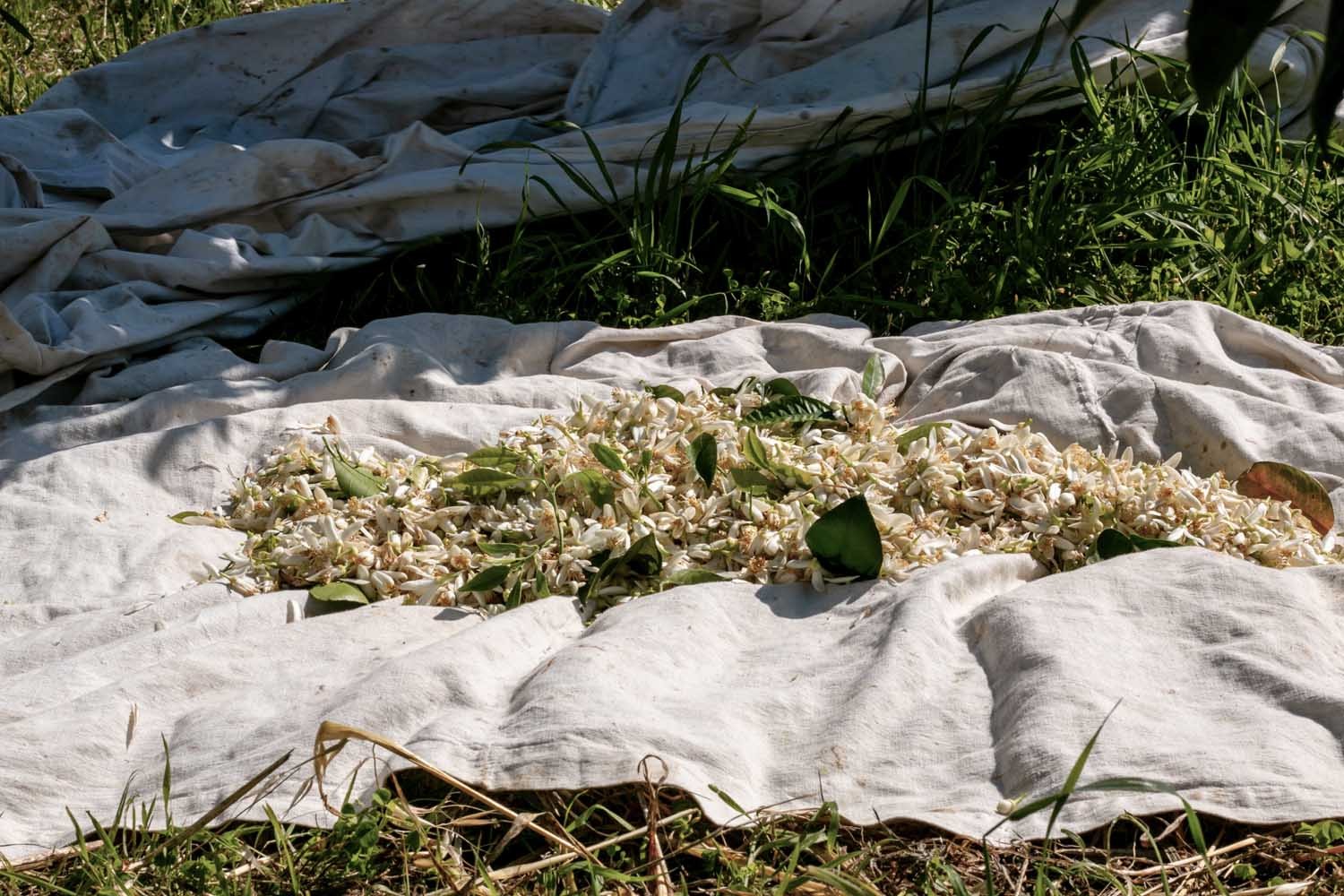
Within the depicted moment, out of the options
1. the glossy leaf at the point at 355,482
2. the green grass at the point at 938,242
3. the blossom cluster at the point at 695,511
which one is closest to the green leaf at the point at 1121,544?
the blossom cluster at the point at 695,511

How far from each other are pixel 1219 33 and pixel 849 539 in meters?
1.25

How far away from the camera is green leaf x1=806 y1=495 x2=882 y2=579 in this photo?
1.95 metres

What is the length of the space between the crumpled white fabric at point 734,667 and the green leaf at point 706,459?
0.29 metres

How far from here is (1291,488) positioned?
7.42 feet

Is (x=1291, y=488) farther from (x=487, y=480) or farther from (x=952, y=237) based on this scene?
(x=487, y=480)

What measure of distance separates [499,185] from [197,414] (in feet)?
3.08

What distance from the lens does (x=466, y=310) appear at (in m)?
3.16

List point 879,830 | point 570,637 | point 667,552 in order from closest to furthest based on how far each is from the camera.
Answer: point 879,830, point 570,637, point 667,552

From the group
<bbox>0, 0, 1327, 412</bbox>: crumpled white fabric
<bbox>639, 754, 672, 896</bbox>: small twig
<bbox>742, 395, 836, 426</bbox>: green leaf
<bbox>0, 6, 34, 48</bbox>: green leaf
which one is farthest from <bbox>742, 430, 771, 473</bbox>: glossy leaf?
<bbox>0, 6, 34, 48</bbox>: green leaf

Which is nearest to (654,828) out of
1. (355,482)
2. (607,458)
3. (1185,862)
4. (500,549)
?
(1185,862)

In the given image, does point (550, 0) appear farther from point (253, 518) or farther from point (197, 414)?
point (253, 518)

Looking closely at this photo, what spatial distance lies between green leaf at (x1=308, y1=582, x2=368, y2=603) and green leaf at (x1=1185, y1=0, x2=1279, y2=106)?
158cm

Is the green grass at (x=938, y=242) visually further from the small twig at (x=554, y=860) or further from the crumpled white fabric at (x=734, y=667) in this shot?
the small twig at (x=554, y=860)

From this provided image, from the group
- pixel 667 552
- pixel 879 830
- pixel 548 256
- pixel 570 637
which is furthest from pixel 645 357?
pixel 879 830
